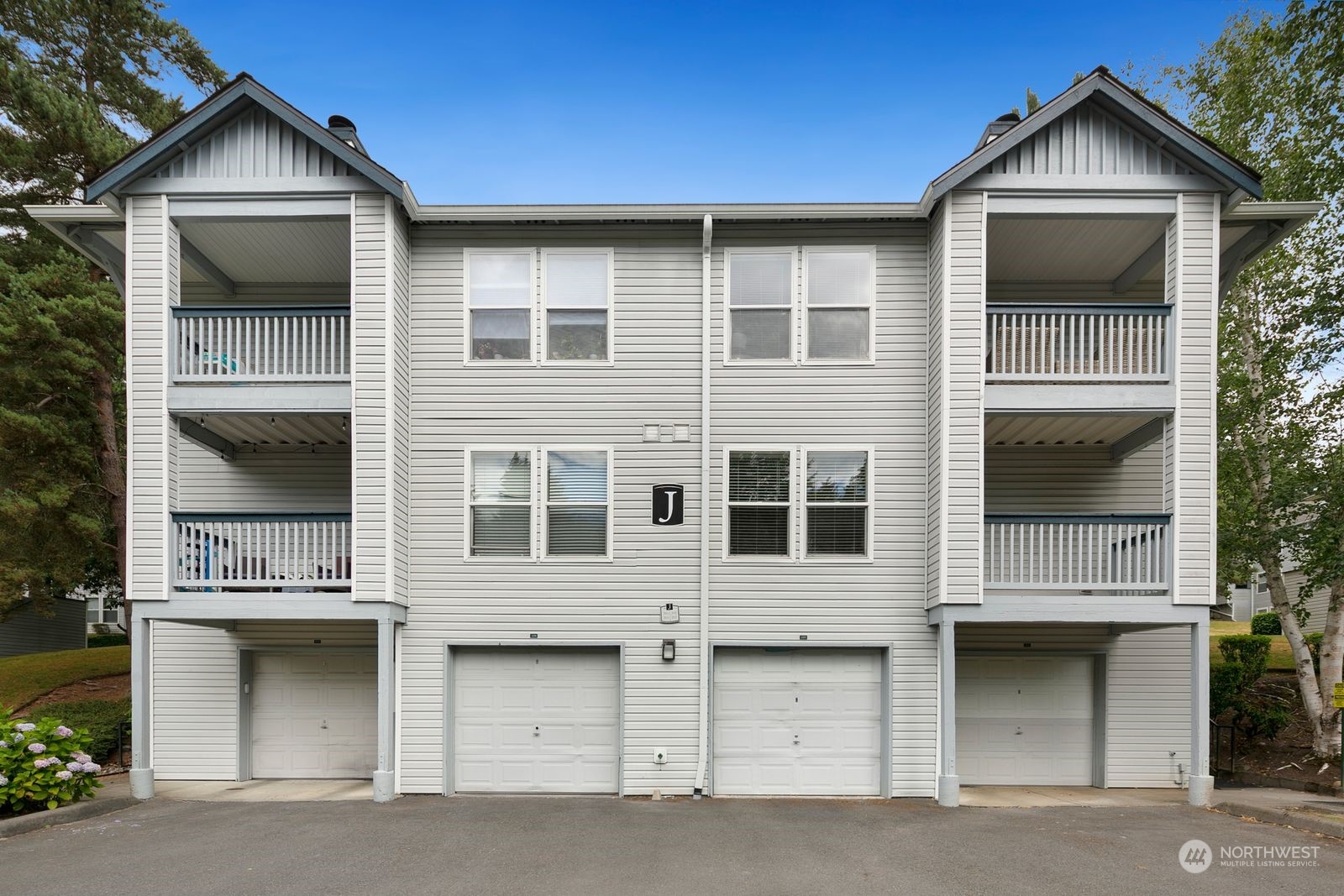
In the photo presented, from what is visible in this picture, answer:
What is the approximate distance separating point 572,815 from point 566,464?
4180 mm

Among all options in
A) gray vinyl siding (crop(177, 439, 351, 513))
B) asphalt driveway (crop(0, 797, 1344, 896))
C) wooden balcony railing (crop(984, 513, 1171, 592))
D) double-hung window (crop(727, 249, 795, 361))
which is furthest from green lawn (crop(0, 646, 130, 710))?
wooden balcony railing (crop(984, 513, 1171, 592))

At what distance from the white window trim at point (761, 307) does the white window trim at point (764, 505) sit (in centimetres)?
108

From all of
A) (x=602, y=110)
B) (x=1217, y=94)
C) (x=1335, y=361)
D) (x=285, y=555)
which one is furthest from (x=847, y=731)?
(x=602, y=110)

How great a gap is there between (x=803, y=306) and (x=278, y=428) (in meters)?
7.10

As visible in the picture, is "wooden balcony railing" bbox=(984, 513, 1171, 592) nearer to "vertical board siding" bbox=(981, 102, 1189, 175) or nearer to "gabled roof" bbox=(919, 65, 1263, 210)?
"gabled roof" bbox=(919, 65, 1263, 210)

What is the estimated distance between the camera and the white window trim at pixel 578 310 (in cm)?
1123

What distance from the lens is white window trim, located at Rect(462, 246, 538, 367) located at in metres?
11.3

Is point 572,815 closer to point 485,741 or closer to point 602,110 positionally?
point 485,741

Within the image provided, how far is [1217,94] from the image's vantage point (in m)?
14.9

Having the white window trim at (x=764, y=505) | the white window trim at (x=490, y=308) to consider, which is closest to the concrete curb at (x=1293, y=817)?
the white window trim at (x=764, y=505)

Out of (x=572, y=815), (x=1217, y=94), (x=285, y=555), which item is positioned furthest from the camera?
(x=1217, y=94)

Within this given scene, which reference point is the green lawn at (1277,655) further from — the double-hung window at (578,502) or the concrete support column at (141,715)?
the concrete support column at (141,715)

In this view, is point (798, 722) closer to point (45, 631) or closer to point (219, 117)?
point (219, 117)

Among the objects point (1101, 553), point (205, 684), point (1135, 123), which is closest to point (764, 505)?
point (1101, 553)
